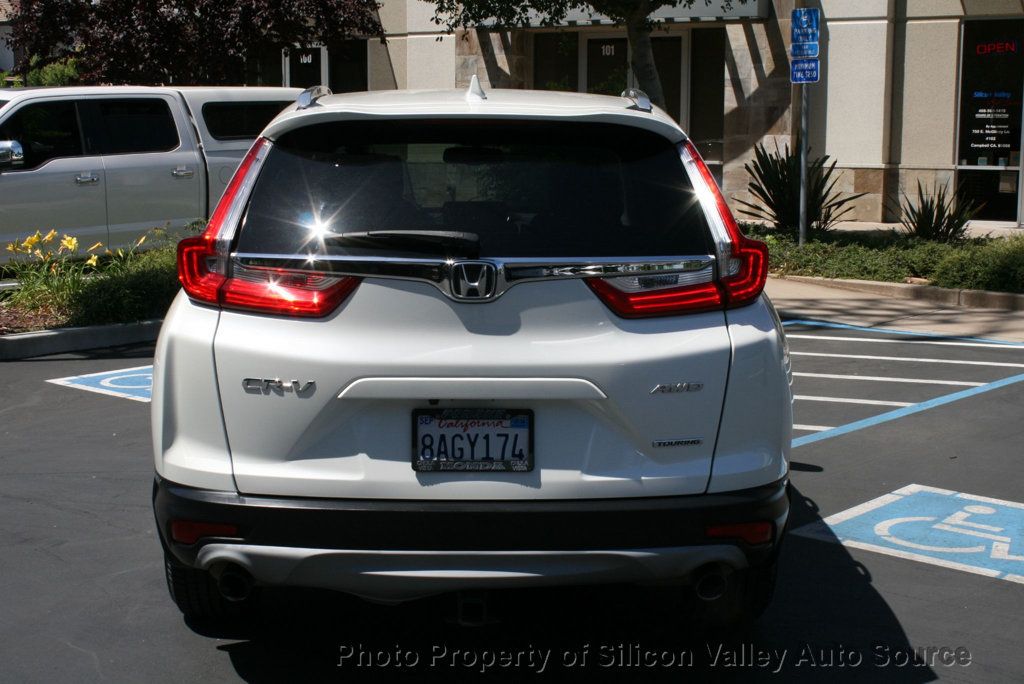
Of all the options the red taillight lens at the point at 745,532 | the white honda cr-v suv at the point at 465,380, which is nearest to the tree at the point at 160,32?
the white honda cr-v suv at the point at 465,380

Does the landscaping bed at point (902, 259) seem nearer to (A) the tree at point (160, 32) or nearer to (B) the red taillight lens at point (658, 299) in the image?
(A) the tree at point (160, 32)

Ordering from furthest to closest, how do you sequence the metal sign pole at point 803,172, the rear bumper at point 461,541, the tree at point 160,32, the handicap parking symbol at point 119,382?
the tree at point 160,32 < the metal sign pole at point 803,172 < the handicap parking symbol at point 119,382 < the rear bumper at point 461,541

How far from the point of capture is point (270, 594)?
4.94 m

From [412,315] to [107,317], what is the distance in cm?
780

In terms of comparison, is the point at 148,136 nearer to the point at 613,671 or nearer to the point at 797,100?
the point at 613,671

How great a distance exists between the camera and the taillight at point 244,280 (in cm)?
376

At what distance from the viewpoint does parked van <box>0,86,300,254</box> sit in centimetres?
1184

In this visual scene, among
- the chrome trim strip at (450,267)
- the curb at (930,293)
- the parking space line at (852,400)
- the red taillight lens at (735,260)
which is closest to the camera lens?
the chrome trim strip at (450,267)

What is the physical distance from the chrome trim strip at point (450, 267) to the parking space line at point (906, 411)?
12.6 ft

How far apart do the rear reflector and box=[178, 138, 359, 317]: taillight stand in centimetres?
64

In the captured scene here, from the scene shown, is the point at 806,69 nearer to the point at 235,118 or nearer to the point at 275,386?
the point at 235,118

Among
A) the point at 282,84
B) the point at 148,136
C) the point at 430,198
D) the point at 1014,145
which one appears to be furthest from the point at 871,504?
the point at 282,84

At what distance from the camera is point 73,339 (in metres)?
10.4

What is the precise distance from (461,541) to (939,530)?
2.96 meters
